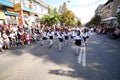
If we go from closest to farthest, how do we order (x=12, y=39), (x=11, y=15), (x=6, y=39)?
(x=6, y=39) < (x=12, y=39) < (x=11, y=15)

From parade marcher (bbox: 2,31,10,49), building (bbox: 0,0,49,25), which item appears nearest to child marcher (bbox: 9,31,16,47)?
parade marcher (bbox: 2,31,10,49)

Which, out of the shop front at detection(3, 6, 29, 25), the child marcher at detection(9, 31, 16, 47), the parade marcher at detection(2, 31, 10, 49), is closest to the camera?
the parade marcher at detection(2, 31, 10, 49)

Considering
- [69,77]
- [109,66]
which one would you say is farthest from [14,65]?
[109,66]

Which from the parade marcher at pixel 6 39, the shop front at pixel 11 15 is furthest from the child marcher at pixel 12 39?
the shop front at pixel 11 15

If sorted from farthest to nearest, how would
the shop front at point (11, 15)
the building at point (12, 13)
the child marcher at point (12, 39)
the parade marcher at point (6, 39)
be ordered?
the shop front at point (11, 15)
the building at point (12, 13)
the child marcher at point (12, 39)
the parade marcher at point (6, 39)

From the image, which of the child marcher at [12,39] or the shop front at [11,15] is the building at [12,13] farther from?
the child marcher at [12,39]

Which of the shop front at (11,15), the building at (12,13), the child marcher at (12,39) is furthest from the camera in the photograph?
the shop front at (11,15)

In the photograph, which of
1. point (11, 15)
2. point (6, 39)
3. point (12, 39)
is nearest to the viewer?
point (6, 39)

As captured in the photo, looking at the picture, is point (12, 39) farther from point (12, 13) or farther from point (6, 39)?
point (12, 13)

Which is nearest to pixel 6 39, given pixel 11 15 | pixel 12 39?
pixel 12 39

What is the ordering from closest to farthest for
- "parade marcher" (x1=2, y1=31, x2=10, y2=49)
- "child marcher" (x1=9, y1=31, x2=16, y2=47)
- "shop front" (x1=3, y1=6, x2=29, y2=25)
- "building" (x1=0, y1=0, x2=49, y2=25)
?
1. "parade marcher" (x1=2, y1=31, x2=10, y2=49)
2. "child marcher" (x1=9, y1=31, x2=16, y2=47)
3. "building" (x1=0, y1=0, x2=49, y2=25)
4. "shop front" (x1=3, y1=6, x2=29, y2=25)

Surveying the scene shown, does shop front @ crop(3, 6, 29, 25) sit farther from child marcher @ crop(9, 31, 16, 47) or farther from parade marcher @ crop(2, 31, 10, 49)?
parade marcher @ crop(2, 31, 10, 49)

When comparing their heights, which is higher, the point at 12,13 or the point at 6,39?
the point at 12,13

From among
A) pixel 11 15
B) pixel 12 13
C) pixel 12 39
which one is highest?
pixel 12 13
